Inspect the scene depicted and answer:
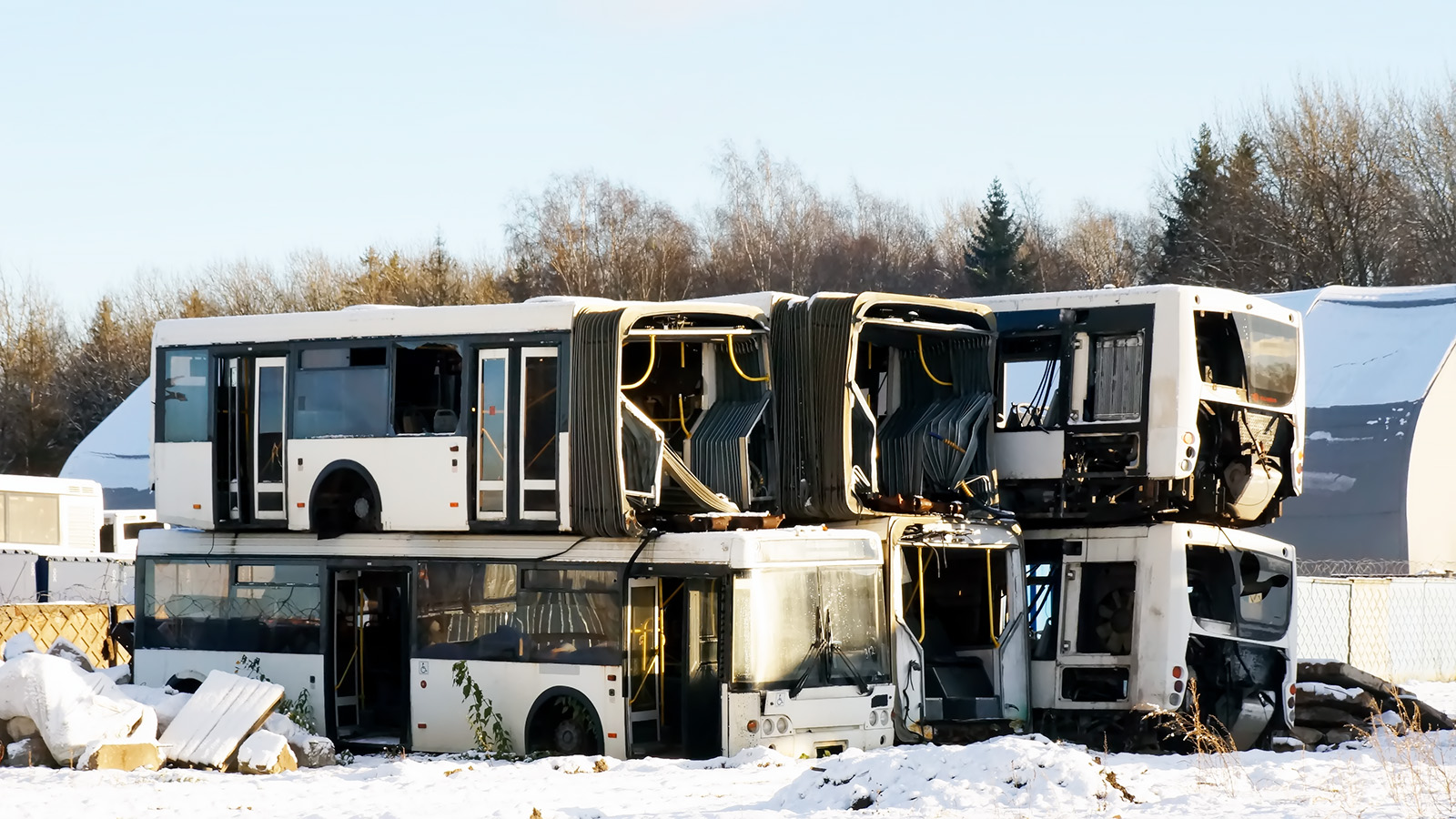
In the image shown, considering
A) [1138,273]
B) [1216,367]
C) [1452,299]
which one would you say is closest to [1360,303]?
[1452,299]

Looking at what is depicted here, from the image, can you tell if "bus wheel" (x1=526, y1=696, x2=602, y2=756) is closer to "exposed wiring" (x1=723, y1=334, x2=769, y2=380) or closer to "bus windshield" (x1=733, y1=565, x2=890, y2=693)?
"bus windshield" (x1=733, y1=565, x2=890, y2=693)

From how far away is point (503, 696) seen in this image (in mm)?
14930

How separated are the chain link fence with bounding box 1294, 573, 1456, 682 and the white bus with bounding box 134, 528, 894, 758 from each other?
8.91 metres

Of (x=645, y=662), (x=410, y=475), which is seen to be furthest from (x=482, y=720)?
(x=410, y=475)

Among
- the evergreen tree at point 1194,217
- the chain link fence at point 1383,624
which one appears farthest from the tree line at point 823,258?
the chain link fence at point 1383,624

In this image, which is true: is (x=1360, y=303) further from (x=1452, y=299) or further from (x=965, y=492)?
(x=965, y=492)

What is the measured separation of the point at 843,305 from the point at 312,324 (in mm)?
5154

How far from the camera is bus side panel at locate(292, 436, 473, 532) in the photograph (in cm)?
1534

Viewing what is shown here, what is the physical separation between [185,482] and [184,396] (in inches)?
34.7

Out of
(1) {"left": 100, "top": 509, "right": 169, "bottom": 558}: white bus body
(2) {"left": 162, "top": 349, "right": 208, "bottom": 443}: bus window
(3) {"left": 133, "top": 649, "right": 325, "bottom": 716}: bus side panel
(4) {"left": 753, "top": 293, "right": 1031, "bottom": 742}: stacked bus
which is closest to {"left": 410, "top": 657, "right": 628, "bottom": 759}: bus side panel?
(3) {"left": 133, "top": 649, "right": 325, "bottom": 716}: bus side panel

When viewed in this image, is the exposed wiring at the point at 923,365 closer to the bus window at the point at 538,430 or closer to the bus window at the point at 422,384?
the bus window at the point at 538,430

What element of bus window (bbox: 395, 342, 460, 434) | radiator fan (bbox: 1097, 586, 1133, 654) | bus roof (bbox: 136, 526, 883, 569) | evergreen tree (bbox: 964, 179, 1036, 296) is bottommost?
radiator fan (bbox: 1097, 586, 1133, 654)

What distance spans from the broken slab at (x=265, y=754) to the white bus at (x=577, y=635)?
154 cm

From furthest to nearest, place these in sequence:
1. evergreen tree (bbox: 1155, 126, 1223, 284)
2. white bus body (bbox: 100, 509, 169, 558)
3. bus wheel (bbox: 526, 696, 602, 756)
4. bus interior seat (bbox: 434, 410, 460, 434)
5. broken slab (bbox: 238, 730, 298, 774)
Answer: evergreen tree (bbox: 1155, 126, 1223, 284), white bus body (bbox: 100, 509, 169, 558), bus interior seat (bbox: 434, 410, 460, 434), bus wheel (bbox: 526, 696, 602, 756), broken slab (bbox: 238, 730, 298, 774)
